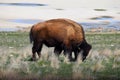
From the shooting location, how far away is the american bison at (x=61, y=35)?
2002 centimetres

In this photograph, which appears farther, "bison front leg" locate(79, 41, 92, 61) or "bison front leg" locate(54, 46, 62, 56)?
"bison front leg" locate(54, 46, 62, 56)

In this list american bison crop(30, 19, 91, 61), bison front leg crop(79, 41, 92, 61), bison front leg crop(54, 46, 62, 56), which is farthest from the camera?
bison front leg crop(54, 46, 62, 56)

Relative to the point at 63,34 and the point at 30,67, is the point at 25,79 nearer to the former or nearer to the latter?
the point at 30,67

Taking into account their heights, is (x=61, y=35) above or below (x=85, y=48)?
above

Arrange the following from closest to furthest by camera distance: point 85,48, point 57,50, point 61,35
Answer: point 61,35 → point 85,48 → point 57,50

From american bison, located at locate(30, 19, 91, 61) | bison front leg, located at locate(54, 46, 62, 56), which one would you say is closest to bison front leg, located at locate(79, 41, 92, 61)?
american bison, located at locate(30, 19, 91, 61)

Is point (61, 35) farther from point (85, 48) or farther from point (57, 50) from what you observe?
point (85, 48)

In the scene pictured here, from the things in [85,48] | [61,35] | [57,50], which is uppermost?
[61,35]

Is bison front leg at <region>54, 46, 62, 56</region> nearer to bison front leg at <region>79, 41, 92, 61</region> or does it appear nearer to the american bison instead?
the american bison

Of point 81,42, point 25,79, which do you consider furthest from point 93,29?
point 25,79

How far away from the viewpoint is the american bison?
20.0m

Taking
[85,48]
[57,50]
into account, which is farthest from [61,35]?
[85,48]

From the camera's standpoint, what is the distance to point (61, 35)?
2011cm

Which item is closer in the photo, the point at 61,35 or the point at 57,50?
the point at 61,35
